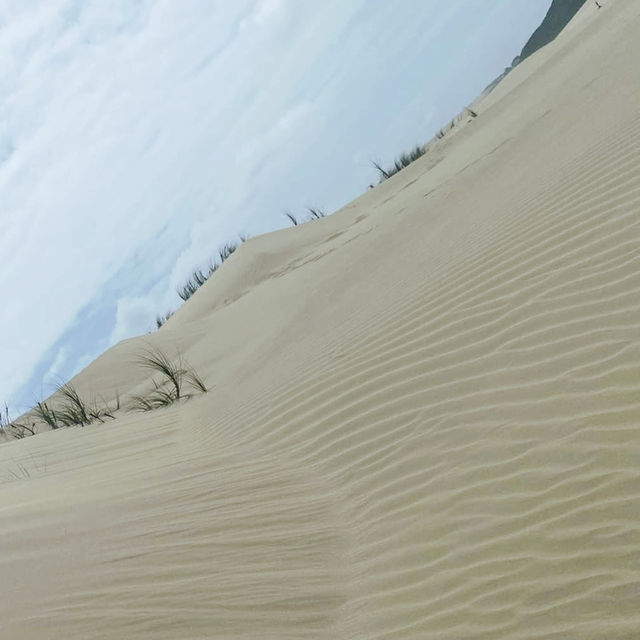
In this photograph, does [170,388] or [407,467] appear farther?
[170,388]

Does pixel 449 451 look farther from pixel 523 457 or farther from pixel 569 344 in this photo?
pixel 569 344

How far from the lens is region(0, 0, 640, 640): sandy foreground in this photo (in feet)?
9.96

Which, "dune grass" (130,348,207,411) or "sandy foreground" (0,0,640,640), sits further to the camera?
"dune grass" (130,348,207,411)

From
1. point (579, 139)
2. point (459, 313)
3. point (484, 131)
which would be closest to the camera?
point (459, 313)

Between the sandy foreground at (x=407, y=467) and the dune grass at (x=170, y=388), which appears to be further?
the dune grass at (x=170, y=388)

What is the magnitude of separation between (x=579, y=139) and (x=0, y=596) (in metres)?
6.21

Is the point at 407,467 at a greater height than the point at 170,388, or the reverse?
the point at 170,388

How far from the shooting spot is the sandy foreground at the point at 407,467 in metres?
3.04

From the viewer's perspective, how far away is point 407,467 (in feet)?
13.4

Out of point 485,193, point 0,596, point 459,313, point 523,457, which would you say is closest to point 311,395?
point 459,313

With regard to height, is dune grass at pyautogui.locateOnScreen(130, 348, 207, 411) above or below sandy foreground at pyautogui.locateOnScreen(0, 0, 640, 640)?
above

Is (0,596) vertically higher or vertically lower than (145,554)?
higher

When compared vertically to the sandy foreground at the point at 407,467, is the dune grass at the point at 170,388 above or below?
above

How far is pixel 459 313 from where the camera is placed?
5402mm
